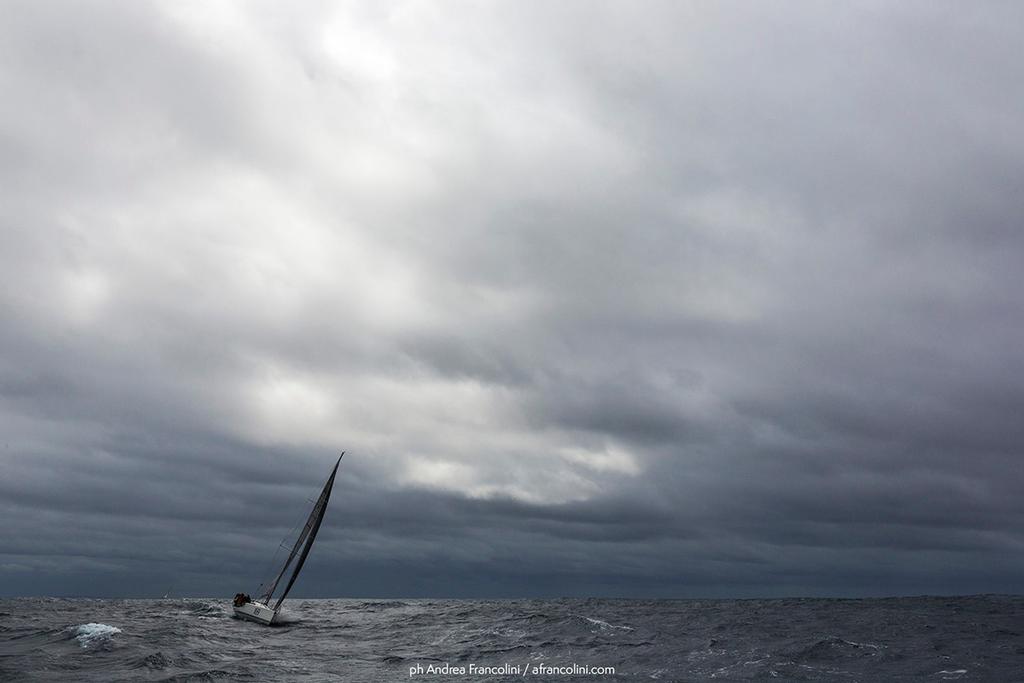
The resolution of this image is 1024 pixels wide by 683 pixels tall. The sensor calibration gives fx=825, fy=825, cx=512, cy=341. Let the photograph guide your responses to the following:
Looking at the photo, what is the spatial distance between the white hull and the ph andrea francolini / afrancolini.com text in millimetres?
49754

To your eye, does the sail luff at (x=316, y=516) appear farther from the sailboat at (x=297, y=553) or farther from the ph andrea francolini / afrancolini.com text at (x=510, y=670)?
the ph andrea francolini / afrancolini.com text at (x=510, y=670)

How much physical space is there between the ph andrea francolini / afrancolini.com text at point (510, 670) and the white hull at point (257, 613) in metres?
49.8

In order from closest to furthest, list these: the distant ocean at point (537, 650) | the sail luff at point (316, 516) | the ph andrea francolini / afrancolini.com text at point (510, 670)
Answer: the distant ocean at point (537, 650) < the ph andrea francolini / afrancolini.com text at point (510, 670) < the sail luff at point (316, 516)

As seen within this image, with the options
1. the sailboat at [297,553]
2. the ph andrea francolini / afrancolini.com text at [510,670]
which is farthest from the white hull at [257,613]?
the ph andrea francolini / afrancolini.com text at [510,670]

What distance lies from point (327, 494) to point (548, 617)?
32628mm

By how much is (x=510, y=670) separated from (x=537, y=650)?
1037cm

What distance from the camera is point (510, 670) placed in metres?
55.5

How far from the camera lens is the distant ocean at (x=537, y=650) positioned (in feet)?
175

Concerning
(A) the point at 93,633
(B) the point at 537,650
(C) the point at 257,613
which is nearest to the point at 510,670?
(B) the point at 537,650

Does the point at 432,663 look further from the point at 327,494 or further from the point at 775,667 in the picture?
the point at 327,494

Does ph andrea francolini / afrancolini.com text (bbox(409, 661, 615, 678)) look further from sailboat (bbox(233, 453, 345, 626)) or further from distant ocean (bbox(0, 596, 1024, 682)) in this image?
sailboat (bbox(233, 453, 345, 626))

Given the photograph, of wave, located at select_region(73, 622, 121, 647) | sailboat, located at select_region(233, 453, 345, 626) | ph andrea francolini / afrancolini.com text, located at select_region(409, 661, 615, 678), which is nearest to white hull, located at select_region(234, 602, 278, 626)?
sailboat, located at select_region(233, 453, 345, 626)

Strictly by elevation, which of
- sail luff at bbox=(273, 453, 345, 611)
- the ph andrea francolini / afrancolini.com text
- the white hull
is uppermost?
sail luff at bbox=(273, 453, 345, 611)

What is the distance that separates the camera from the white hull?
332ft
